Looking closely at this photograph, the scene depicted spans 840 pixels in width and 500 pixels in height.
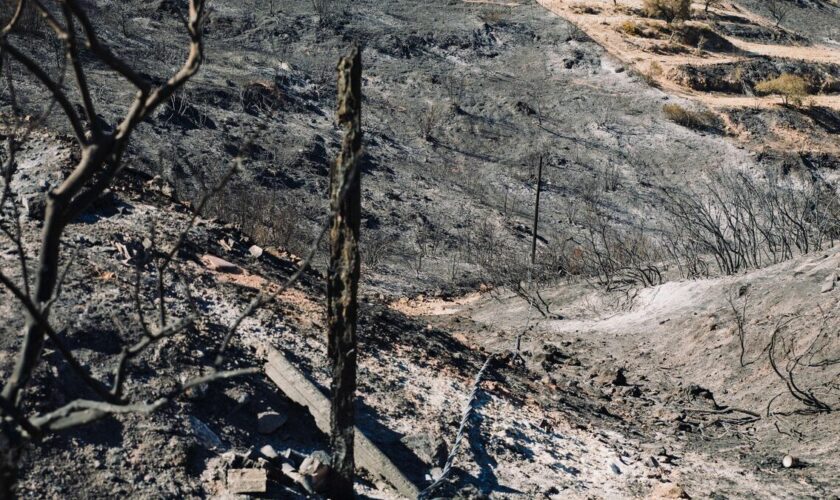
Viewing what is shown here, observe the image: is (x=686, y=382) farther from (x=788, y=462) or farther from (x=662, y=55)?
(x=662, y=55)

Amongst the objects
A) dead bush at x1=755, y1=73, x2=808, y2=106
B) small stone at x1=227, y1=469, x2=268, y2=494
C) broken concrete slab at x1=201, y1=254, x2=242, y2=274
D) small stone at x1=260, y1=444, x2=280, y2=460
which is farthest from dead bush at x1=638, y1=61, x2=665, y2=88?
small stone at x1=227, y1=469, x2=268, y2=494

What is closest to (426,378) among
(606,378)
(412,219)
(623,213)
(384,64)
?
(606,378)

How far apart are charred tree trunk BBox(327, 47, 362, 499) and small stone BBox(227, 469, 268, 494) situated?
53 centimetres

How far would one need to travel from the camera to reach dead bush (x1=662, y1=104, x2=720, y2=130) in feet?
99.4

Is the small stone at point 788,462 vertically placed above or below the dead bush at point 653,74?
above

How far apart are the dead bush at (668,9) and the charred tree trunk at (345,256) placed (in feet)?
115

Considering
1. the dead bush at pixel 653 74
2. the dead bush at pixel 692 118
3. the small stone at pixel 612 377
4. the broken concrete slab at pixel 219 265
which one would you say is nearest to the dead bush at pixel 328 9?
the dead bush at pixel 653 74

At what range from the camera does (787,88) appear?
32156mm

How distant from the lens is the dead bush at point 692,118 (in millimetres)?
30297

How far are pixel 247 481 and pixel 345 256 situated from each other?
1.71 metres

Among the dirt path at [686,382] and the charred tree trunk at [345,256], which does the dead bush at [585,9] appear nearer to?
the dirt path at [686,382]

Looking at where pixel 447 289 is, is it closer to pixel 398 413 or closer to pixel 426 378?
pixel 426 378

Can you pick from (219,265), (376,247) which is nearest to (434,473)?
(219,265)

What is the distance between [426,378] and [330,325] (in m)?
3.92
